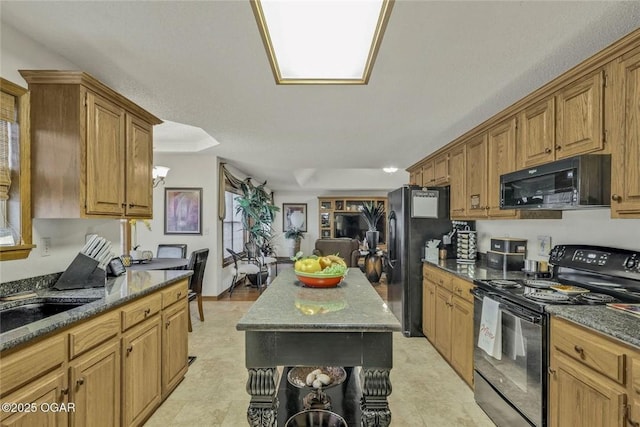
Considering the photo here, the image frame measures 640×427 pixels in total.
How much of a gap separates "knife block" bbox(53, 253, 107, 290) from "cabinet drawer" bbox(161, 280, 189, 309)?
401mm

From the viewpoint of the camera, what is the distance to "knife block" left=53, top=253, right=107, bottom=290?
1941mm

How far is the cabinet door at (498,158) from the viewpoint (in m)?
2.52

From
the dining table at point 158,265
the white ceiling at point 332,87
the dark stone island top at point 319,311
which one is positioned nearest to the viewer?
the dark stone island top at point 319,311

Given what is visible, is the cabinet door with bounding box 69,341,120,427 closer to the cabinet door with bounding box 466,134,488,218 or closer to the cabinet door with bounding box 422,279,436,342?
the cabinet door with bounding box 422,279,436,342

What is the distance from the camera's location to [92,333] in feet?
5.10

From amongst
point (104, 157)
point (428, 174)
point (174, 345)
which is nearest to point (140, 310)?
point (174, 345)

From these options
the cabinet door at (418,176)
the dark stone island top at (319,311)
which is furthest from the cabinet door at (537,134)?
the cabinet door at (418,176)

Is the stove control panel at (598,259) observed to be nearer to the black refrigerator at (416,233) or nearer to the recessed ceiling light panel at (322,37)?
the black refrigerator at (416,233)

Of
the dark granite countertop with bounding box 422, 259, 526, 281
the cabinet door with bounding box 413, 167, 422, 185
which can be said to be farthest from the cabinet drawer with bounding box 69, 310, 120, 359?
the cabinet door with bounding box 413, 167, 422, 185

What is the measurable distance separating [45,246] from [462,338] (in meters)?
3.16

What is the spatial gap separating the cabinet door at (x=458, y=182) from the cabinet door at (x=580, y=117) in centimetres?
127

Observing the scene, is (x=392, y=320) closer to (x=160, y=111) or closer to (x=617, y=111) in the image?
(x=617, y=111)

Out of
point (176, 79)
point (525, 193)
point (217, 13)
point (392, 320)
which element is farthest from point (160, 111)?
point (525, 193)

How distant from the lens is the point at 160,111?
2957 millimetres
